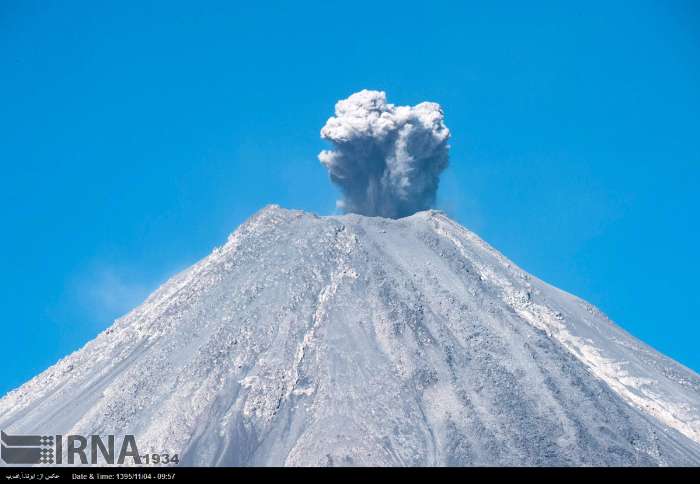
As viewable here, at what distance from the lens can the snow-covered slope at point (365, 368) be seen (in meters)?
68.0

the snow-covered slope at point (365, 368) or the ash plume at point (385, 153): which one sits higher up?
the ash plume at point (385, 153)

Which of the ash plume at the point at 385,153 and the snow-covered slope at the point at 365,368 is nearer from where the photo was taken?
the snow-covered slope at the point at 365,368

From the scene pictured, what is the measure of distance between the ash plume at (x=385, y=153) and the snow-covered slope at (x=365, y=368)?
934cm

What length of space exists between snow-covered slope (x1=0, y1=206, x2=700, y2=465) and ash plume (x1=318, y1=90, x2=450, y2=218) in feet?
30.6

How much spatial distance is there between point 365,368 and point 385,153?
41036 millimetres

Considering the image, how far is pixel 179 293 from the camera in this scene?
307ft

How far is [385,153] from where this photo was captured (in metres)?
112

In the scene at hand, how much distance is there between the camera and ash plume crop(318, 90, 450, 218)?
11119cm

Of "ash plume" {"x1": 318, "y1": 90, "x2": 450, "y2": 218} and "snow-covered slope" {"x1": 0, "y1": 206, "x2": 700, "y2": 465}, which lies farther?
"ash plume" {"x1": 318, "y1": 90, "x2": 450, "y2": 218}

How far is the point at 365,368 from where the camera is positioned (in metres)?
76.4

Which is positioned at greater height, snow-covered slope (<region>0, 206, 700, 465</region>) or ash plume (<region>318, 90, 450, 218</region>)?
ash plume (<region>318, 90, 450, 218</region>)

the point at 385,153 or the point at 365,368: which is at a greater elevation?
the point at 385,153

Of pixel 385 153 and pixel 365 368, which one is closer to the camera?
pixel 365 368
